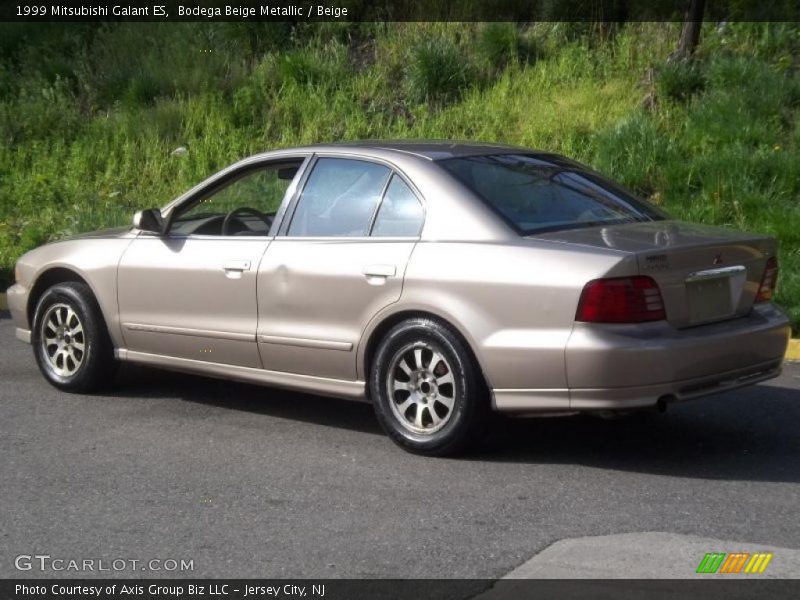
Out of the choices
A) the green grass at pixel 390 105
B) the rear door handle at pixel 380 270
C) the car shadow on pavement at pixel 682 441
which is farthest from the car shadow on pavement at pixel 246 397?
the green grass at pixel 390 105

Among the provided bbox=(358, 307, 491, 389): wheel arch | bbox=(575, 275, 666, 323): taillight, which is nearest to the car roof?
bbox=(358, 307, 491, 389): wheel arch

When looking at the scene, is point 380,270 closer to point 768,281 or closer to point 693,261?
point 693,261

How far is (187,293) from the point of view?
736 centimetres

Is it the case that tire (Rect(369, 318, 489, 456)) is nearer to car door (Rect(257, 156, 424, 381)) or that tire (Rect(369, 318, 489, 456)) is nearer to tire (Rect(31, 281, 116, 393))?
car door (Rect(257, 156, 424, 381))

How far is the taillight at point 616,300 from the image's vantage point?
577cm

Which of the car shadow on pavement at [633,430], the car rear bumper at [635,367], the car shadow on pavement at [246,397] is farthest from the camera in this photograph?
the car shadow on pavement at [246,397]

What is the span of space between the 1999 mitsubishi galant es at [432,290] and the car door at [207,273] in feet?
0.04

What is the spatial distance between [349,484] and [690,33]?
10.1 metres

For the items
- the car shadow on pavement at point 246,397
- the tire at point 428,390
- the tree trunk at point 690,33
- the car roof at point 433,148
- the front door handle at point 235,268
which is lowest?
the car shadow on pavement at point 246,397

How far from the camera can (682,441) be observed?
677 cm

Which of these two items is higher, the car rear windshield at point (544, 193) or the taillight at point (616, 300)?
the car rear windshield at point (544, 193)

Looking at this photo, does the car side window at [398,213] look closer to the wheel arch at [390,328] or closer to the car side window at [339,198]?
the car side window at [339,198]

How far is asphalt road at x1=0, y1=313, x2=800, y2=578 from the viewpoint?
16.7 feet

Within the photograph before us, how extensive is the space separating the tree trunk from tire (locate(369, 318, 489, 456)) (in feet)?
30.2
